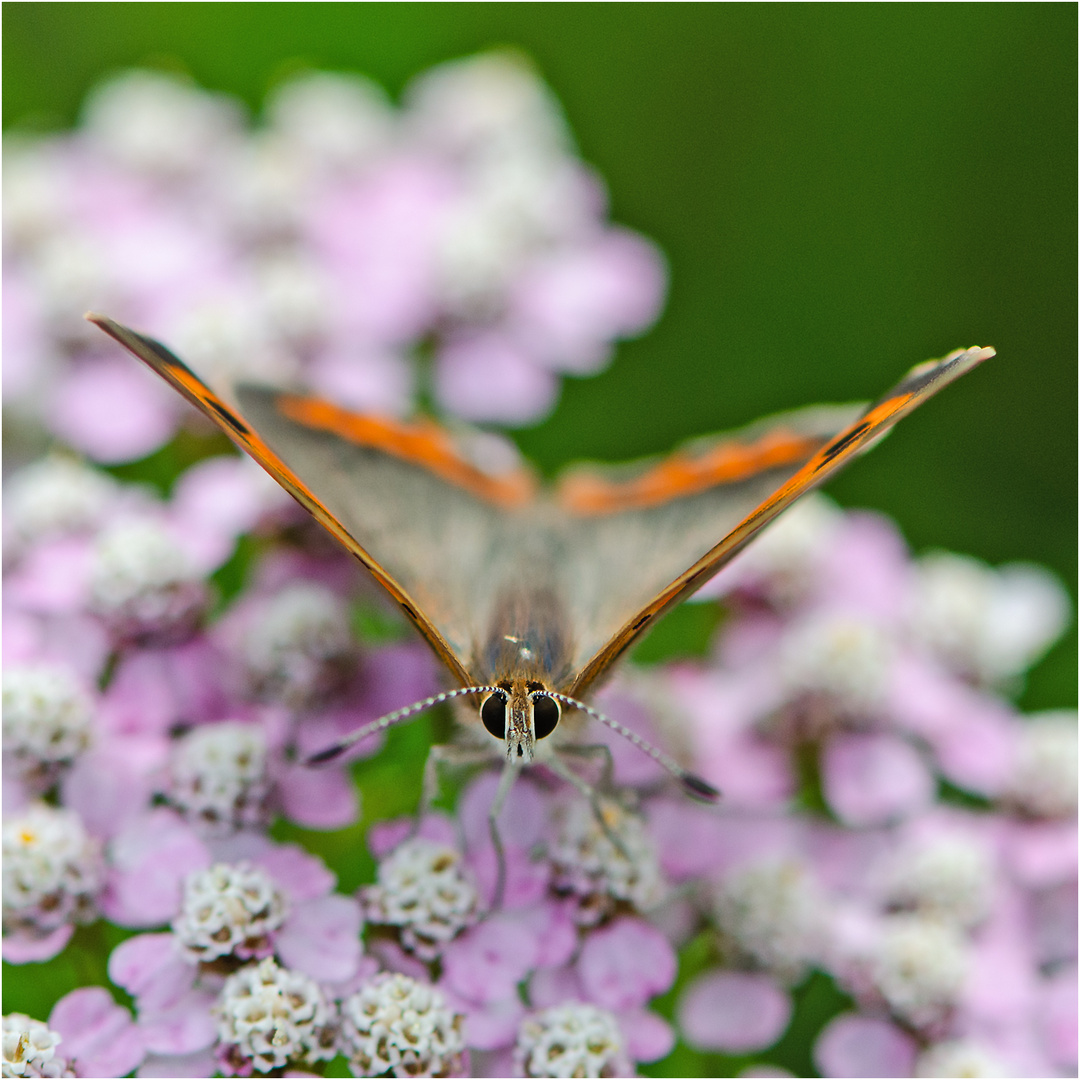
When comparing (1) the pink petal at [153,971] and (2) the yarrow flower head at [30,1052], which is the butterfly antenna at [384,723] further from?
(2) the yarrow flower head at [30,1052]

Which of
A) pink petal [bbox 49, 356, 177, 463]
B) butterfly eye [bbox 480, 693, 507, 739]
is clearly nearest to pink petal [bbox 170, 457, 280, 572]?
pink petal [bbox 49, 356, 177, 463]

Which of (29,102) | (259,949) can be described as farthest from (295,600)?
(29,102)

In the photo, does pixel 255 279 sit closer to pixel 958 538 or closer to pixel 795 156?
pixel 795 156

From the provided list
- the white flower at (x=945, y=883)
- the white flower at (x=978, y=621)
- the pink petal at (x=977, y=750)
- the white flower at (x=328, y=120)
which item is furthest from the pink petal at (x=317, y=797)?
the white flower at (x=328, y=120)

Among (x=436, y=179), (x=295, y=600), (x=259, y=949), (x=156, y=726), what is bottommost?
(x=259, y=949)

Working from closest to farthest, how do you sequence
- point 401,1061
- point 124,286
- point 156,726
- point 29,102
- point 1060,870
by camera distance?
point 401,1061, point 156,726, point 1060,870, point 124,286, point 29,102

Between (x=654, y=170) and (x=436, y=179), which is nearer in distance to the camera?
(x=436, y=179)

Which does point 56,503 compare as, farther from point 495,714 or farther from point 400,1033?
point 400,1033

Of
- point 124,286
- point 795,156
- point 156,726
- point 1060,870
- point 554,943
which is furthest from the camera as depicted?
point 795,156
